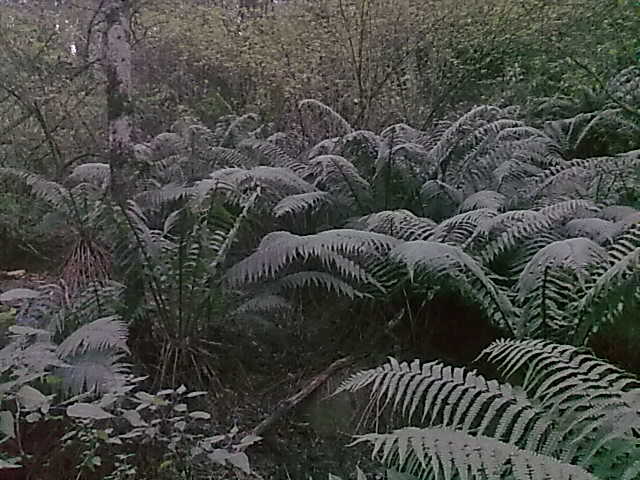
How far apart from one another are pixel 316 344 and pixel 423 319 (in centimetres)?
57

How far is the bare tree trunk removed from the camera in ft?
12.9

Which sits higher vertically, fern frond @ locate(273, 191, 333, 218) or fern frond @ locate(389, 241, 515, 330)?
fern frond @ locate(273, 191, 333, 218)

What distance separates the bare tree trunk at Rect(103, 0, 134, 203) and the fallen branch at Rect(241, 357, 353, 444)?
1747mm

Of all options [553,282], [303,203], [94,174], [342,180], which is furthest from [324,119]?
[553,282]

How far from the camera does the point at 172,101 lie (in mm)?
6688

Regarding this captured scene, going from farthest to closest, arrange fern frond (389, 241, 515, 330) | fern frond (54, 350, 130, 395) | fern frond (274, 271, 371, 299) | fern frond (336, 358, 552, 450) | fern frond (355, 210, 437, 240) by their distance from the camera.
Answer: fern frond (355, 210, 437, 240), fern frond (274, 271, 371, 299), fern frond (389, 241, 515, 330), fern frond (54, 350, 130, 395), fern frond (336, 358, 552, 450)

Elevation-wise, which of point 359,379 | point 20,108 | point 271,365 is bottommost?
point 271,365

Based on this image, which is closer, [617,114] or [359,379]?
[359,379]

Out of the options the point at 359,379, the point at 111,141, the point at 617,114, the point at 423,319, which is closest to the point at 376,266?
the point at 423,319

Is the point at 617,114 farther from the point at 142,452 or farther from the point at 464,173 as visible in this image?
the point at 142,452

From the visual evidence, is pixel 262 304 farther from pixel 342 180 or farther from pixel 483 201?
pixel 483 201

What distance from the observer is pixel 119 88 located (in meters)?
3.99

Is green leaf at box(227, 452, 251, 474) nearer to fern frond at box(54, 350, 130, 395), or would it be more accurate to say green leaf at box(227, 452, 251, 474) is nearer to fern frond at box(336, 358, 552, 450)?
fern frond at box(336, 358, 552, 450)

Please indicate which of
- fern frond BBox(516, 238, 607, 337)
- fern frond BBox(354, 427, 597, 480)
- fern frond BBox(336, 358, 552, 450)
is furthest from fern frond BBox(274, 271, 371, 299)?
fern frond BBox(354, 427, 597, 480)
